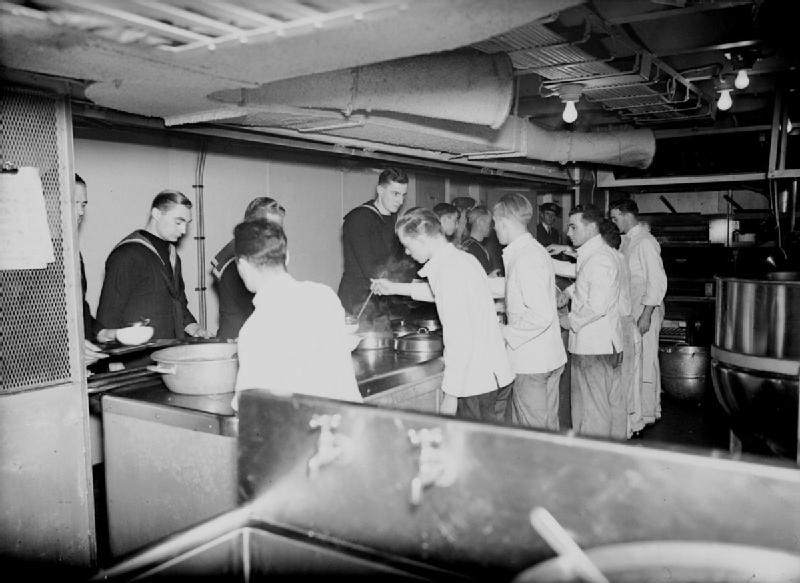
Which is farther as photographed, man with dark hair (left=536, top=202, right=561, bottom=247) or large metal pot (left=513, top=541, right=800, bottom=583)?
man with dark hair (left=536, top=202, right=561, bottom=247)

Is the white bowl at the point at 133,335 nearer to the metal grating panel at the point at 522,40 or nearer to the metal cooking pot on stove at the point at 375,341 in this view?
the metal cooking pot on stove at the point at 375,341

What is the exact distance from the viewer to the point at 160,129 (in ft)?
11.5

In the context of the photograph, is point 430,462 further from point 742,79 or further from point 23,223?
point 742,79

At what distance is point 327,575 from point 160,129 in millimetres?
2547

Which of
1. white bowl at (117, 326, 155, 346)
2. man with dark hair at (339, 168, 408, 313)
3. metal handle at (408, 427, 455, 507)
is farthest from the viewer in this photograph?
man with dark hair at (339, 168, 408, 313)

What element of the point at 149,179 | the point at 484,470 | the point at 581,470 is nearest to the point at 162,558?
the point at 484,470

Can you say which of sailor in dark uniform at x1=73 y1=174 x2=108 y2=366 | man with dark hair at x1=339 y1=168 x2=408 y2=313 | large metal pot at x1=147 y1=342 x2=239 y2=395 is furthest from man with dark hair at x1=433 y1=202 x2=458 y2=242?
large metal pot at x1=147 y1=342 x2=239 y2=395

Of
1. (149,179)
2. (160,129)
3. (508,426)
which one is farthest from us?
(149,179)

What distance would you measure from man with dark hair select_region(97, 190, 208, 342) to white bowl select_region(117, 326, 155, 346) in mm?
763

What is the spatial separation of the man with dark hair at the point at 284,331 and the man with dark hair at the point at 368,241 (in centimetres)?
263

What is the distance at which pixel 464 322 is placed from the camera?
367cm

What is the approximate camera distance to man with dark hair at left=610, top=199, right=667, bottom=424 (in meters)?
6.56

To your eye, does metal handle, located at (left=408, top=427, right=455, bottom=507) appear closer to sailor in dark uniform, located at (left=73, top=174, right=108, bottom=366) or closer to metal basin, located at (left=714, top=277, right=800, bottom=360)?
sailor in dark uniform, located at (left=73, top=174, right=108, bottom=366)

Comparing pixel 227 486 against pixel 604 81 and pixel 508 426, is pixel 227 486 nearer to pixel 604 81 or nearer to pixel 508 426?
pixel 508 426
